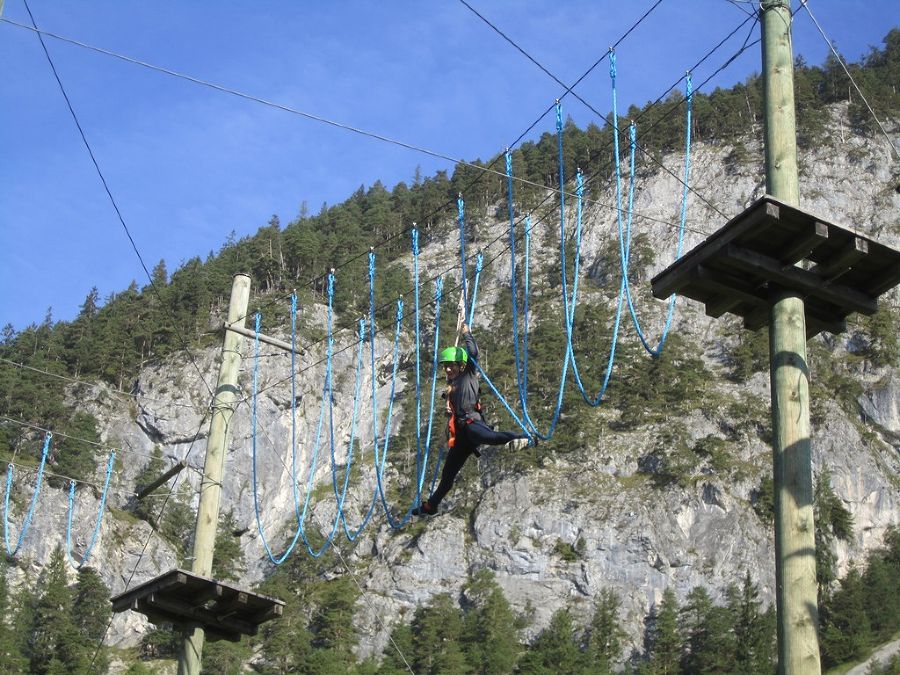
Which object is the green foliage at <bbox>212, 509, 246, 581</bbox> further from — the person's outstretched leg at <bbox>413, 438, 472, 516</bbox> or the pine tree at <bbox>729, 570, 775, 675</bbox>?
the person's outstretched leg at <bbox>413, 438, 472, 516</bbox>

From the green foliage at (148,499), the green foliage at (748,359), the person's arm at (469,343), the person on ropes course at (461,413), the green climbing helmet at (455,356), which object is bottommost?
the person on ropes course at (461,413)

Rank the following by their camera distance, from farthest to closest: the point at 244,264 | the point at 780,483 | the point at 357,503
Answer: the point at 244,264 < the point at 357,503 < the point at 780,483

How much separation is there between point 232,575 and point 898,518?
134ft

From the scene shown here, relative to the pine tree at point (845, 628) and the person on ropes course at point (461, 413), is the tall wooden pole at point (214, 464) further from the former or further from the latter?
the pine tree at point (845, 628)

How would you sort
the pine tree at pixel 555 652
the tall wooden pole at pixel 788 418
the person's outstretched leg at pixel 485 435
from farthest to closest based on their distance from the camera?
the pine tree at pixel 555 652 < the person's outstretched leg at pixel 485 435 < the tall wooden pole at pixel 788 418

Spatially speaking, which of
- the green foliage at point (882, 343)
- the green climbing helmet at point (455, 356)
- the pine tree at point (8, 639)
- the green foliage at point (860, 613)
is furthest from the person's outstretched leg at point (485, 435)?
→ the green foliage at point (882, 343)

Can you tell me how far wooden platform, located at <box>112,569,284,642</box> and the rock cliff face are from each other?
4636 centimetres

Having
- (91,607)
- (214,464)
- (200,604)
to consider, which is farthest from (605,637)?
(200,604)

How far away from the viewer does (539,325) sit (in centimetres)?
8762

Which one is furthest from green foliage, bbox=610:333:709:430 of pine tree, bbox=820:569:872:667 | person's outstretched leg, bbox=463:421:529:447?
person's outstretched leg, bbox=463:421:529:447

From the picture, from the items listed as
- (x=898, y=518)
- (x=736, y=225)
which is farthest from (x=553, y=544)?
(x=736, y=225)

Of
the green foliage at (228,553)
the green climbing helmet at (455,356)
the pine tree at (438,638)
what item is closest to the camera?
the green climbing helmet at (455,356)

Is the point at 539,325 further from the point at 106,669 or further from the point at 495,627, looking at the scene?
the point at 106,669

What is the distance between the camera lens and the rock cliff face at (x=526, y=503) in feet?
221
